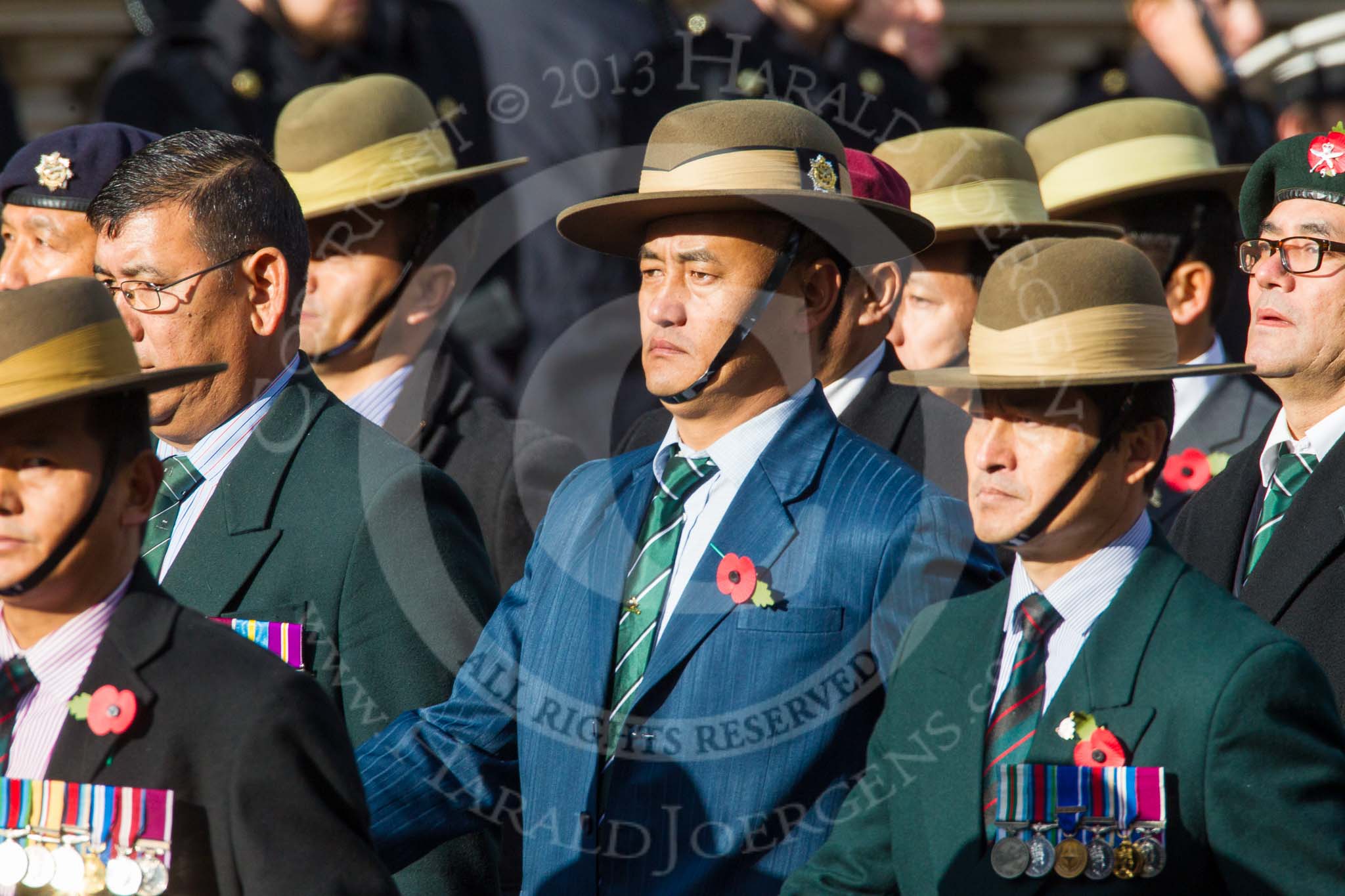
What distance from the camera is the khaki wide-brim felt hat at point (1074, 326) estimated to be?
145 inches

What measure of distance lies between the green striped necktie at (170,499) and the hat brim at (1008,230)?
256 centimetres

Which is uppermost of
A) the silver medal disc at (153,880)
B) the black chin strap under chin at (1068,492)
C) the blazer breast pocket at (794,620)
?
the black chin strap under chin at (1068,492)

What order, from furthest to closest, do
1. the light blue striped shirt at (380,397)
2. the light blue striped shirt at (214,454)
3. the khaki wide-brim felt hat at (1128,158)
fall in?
the khaki wide-brim felt hat at (1128,158), the light blue striped shirt at (380,397), the light blue striped shirt at (214,454)

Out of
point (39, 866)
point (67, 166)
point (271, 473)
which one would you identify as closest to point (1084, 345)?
point (271, 473)

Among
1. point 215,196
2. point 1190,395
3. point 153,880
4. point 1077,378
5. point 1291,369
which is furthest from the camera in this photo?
point 1190,395

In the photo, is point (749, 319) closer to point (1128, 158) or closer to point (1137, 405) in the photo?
point (1137, 405)

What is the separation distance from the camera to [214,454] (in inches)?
183

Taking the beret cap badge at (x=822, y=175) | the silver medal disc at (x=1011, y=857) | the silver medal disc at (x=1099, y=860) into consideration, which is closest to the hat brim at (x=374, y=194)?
the beret cap badge at (x=822, y=175)

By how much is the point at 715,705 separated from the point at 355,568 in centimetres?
92

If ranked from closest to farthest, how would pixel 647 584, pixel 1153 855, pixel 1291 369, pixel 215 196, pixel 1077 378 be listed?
pixel 1153 855
pixel 1077 378
pixel 647 584
pixel 215 196
pixel 1291 369

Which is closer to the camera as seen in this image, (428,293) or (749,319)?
(749,319)

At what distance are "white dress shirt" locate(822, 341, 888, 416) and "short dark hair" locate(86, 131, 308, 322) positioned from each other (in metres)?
1.63

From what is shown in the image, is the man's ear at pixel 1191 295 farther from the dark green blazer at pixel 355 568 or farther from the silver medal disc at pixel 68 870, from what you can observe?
the silver medal disc at pixel 68 870

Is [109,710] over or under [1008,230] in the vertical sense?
under
